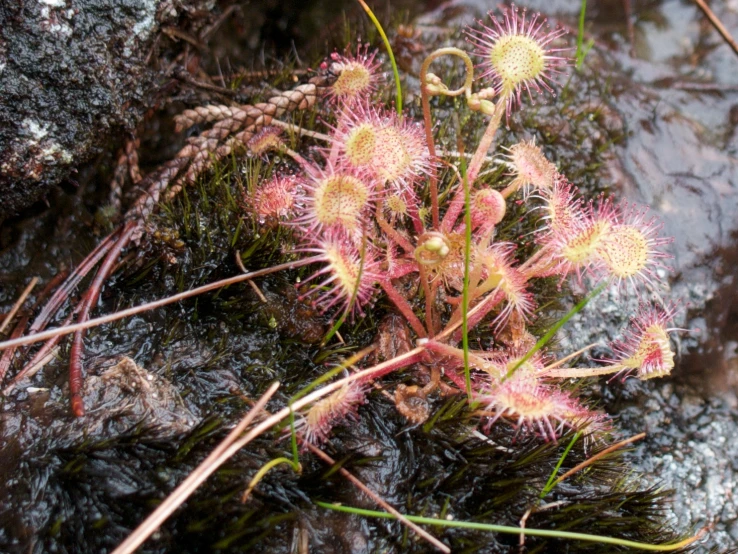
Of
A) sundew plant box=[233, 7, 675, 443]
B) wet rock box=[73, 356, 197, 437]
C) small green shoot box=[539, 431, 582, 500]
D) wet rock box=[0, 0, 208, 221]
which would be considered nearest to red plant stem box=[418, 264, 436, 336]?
sundew plant box=[233, 7, 675, 443]

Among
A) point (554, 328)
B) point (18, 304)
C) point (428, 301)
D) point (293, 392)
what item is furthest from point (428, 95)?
point (18, 304)

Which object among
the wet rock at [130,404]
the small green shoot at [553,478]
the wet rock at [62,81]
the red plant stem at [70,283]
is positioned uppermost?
the wet rock at [62,81]

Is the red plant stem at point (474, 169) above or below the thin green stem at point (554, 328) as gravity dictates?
above

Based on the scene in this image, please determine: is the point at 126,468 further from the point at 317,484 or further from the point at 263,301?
the point at 263,301

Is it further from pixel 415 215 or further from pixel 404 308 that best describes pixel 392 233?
pixel 404 308

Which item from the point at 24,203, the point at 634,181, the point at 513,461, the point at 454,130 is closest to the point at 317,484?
the point at 513,461

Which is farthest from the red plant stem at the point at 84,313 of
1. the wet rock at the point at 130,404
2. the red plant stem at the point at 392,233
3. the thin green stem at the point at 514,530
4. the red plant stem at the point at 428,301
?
the red plant stem at the point at 428,301

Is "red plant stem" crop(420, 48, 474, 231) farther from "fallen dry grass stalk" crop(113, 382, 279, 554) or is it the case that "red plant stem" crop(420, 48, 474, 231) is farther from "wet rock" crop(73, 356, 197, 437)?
"wet rock" crop(73, 356, 197, 437)

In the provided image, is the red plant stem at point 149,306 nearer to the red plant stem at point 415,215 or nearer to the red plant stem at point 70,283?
the red plant stem at point 70,283
